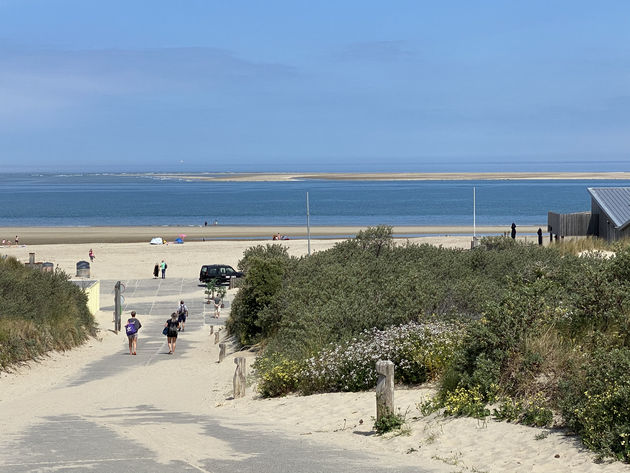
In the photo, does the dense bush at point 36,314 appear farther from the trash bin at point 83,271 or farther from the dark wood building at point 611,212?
the dark wood building at point 611,212

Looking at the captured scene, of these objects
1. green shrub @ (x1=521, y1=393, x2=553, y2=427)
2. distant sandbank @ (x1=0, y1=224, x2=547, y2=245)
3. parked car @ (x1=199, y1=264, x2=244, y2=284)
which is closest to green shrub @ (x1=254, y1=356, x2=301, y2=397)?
green shrub @ (x1=521, y1=393, x2=553, y2=427)

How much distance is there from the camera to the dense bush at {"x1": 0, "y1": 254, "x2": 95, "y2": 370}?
22.2m

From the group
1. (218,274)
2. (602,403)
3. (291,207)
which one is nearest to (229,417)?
(602,403)

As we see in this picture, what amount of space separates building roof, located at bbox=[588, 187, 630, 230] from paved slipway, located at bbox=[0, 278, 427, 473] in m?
21.9

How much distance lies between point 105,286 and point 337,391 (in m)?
33.3

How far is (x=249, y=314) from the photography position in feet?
89.0

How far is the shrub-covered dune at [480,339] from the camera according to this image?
11.0 metres

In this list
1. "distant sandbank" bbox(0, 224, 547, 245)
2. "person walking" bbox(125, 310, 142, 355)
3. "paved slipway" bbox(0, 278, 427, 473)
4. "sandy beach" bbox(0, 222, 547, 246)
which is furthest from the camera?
"distant sandbank" bbox(0, 224, 547, 245)

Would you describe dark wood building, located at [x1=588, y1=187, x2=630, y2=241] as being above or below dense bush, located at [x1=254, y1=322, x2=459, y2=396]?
above

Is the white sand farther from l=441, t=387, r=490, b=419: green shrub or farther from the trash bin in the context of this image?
the trash bin

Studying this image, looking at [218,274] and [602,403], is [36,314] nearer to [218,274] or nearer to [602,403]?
[602,403]

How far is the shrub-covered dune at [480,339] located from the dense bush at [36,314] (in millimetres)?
6128

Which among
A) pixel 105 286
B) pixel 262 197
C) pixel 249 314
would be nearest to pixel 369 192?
pixel 262 197

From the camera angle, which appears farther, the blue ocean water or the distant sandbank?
the blue ocean water
